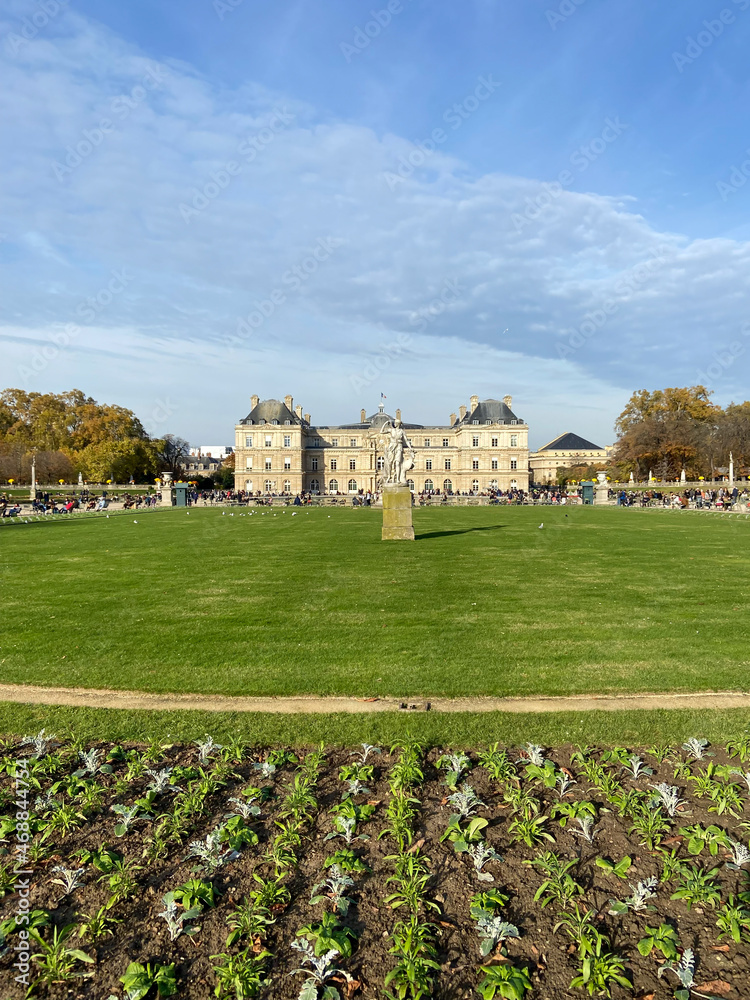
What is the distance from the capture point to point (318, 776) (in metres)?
4.17

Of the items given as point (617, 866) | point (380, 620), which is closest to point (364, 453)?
point (380, 620)

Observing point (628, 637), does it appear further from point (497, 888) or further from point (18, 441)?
point (18, 441)

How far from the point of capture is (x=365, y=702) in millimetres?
5457

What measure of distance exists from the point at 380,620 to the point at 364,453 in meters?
84.6

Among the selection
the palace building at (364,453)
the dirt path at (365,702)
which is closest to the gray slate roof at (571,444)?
the palace building at (364,453)

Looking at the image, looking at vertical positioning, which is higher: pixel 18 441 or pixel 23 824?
pixel 18 441

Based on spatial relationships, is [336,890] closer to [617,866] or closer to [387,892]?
[387,892]

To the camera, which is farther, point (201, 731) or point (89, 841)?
point (201, 731)

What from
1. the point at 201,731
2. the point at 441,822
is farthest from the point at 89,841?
the point at 441,822

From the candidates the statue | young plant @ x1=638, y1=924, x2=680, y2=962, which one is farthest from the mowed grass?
the statue

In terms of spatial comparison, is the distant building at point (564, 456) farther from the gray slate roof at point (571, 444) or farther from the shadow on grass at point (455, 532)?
the shadow on grass at point (455, 532)

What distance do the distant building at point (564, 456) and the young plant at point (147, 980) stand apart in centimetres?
11408

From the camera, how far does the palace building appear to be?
289 ft

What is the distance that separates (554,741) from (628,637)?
3.31 metres
